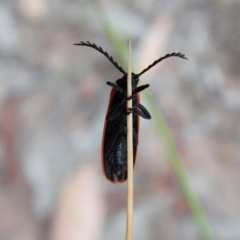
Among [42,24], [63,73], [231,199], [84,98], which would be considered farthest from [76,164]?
[42,24]

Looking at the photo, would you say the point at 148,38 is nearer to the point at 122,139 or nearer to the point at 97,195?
the point at 97,195

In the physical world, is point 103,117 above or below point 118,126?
above

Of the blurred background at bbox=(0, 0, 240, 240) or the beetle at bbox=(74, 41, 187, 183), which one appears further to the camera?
the blurred background at bbox=(0, 0, 240, 240)

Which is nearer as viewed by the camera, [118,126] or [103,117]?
[118,126]
